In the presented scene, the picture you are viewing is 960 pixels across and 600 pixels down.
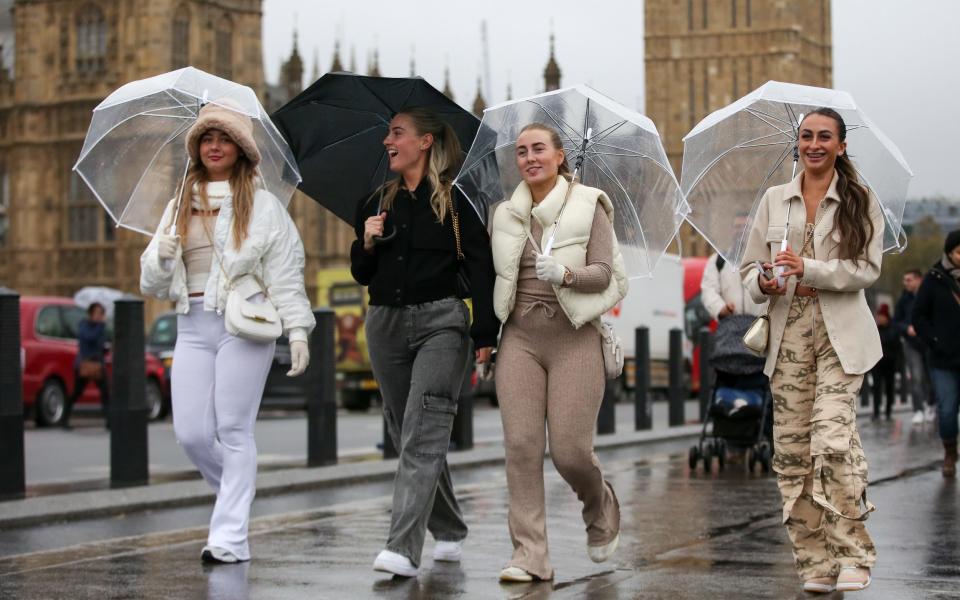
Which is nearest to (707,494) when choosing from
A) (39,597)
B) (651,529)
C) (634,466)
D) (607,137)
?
(651,529)

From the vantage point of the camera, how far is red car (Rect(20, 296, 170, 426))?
73.2 ft

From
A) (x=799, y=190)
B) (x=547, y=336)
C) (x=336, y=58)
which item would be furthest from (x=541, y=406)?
(x=336, y=58)

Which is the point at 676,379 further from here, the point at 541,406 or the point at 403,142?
the point at 541,406

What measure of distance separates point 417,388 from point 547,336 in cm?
60

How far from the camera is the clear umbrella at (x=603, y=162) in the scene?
23.0ft

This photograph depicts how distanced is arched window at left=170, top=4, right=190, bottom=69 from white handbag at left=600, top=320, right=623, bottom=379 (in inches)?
1988

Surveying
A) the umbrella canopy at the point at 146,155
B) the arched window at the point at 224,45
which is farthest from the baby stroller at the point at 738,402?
the arched window at the point at 224,45

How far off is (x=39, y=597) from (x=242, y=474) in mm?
1104

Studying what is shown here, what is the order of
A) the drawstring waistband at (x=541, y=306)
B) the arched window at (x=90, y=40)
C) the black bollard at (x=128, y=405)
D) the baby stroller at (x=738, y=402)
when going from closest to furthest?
1. the drawstring waistband at (x=541, y=306)
2. the black bollard at (x=128, y=405)
3. the baby stroller at (x=738, y=402)
4. the arched window at (x=90, y=40)

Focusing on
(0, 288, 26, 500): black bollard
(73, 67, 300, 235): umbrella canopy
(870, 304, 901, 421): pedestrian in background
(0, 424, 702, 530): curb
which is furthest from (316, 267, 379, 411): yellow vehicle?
(73, 67, 300, 235): umbrella canopy

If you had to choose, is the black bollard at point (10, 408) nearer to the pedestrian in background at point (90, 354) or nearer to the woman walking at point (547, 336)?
the woman walking at point (547, 336)

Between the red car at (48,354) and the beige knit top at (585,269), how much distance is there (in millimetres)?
16245

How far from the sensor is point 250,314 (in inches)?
277

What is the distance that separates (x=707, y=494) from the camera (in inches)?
421
